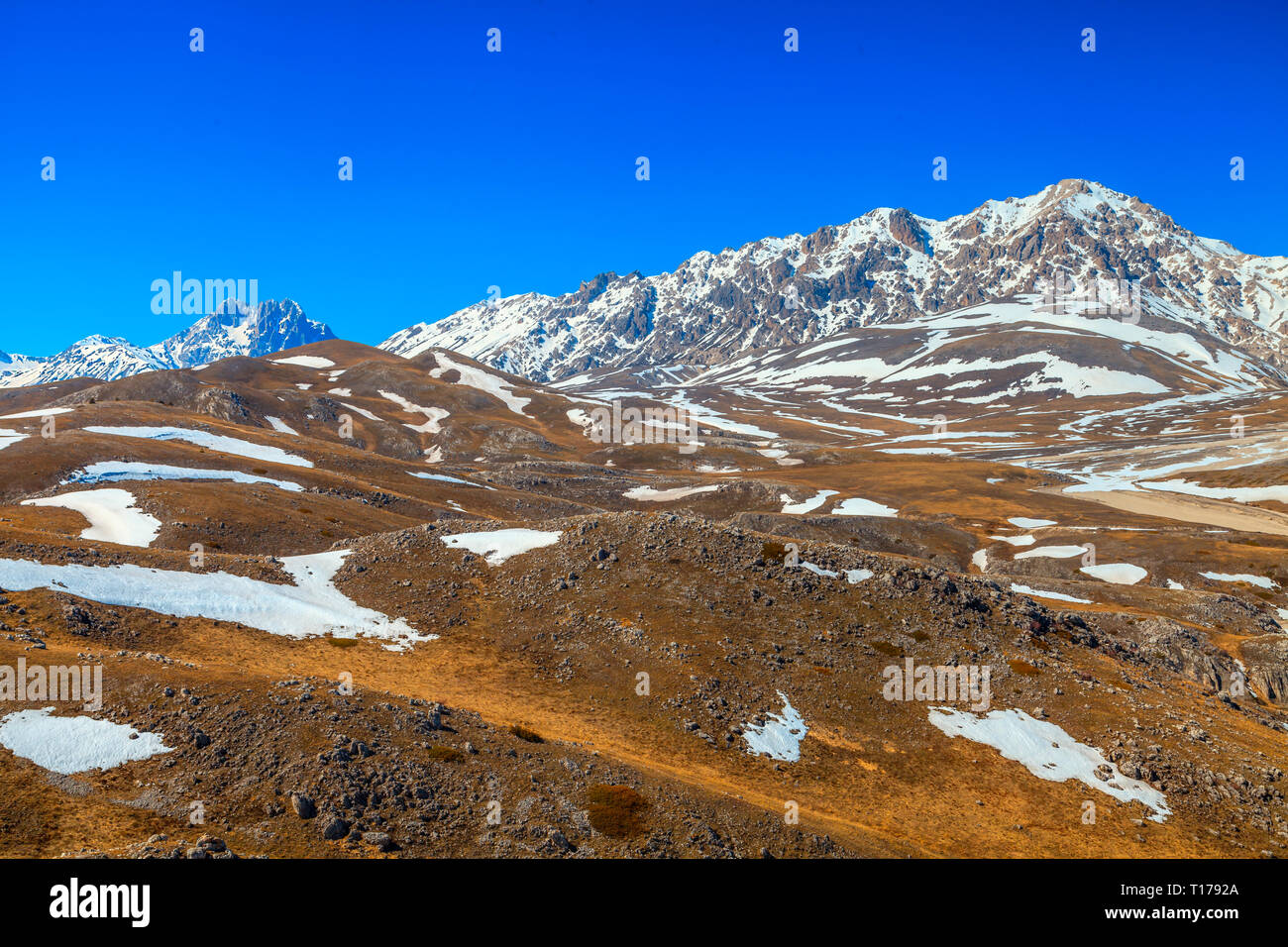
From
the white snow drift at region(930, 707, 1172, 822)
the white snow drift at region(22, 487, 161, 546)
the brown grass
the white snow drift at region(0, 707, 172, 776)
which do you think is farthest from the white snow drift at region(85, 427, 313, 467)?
the white snow drift at region(930, 707, 1172, 822)

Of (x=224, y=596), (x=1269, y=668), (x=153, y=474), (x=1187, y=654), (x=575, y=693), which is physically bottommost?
(x=1269, y=668)

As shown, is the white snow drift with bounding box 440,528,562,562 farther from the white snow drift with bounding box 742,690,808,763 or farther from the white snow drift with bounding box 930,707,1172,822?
the white snow drift with bounding box 930,707,1172,822

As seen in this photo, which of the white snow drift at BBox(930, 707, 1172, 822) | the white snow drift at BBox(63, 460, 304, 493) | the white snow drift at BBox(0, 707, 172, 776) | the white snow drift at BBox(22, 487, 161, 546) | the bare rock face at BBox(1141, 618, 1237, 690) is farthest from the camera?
the white snow drift at BBox(63, 460, 304, 493)

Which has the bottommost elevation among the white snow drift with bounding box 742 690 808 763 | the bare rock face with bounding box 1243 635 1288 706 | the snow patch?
the bare rock face with bounding box 1243 635 1288 706

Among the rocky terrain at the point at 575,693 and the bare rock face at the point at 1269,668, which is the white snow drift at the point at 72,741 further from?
the bare rock face at the point at 1269,668

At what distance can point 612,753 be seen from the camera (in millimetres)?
33250

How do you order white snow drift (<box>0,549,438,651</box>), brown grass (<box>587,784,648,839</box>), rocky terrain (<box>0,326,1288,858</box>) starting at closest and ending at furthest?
rocky terrain (<box>0,326,1288,858</box>)
brown grass (<box>587,784,648,839</box>)
white snow drift (<box>0,549,438,651</box>)

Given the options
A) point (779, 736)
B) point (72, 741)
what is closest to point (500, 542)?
point (779, 736)

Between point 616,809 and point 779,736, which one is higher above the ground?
point 616,809

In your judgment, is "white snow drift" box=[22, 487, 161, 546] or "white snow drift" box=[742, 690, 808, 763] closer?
"white snow drift" box=[742, 690, 808, 763]

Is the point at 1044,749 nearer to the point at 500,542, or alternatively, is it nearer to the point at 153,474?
the point at 500,542

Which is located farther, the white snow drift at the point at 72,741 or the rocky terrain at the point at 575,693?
the rocky terrain at the point at 575,693

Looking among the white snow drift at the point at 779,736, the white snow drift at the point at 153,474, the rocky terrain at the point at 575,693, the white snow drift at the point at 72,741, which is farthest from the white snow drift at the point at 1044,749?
the white snow drift at the point at 153,474

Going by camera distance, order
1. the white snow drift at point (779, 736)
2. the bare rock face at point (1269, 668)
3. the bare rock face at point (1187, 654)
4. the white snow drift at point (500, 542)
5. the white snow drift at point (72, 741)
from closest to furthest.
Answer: the white snow drift at point (72, 741), the white snow drift at point (779, 736), the white snow drift at point (500, 542), the bare rock face at point (1187, 654), the bare rock face at point (1269, 668)
